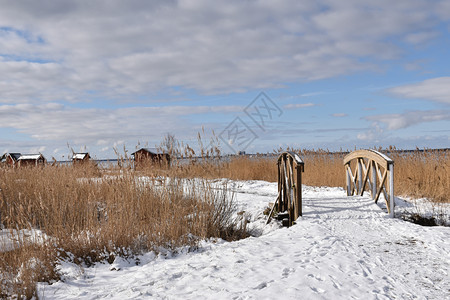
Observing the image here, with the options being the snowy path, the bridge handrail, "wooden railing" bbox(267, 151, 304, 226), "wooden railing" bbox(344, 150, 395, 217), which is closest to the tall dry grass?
the snowy path

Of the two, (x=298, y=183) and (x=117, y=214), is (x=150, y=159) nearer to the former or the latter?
(x=117, y=214)

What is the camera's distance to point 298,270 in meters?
4.02

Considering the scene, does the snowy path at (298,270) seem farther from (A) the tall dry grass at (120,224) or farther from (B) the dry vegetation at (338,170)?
(B) the dry vegetation at (338,170)

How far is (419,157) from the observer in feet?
39.6

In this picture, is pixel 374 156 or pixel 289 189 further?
pixel 374 156

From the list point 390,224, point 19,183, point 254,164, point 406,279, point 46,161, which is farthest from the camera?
point 254,164

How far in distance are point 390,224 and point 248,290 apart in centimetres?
403

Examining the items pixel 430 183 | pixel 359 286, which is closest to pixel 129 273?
pixel 359 286

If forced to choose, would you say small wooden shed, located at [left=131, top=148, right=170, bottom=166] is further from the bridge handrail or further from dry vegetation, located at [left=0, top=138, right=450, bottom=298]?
the bridge handrail

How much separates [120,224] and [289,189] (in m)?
3.63

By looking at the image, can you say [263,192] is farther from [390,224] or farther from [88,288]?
[88,288]

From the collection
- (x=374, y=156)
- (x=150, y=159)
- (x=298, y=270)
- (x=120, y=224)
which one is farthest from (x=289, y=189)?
(x=298, y=270)

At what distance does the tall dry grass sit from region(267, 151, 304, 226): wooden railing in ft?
3.53

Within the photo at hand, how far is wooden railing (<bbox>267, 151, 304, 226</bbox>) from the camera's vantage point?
7.04m
